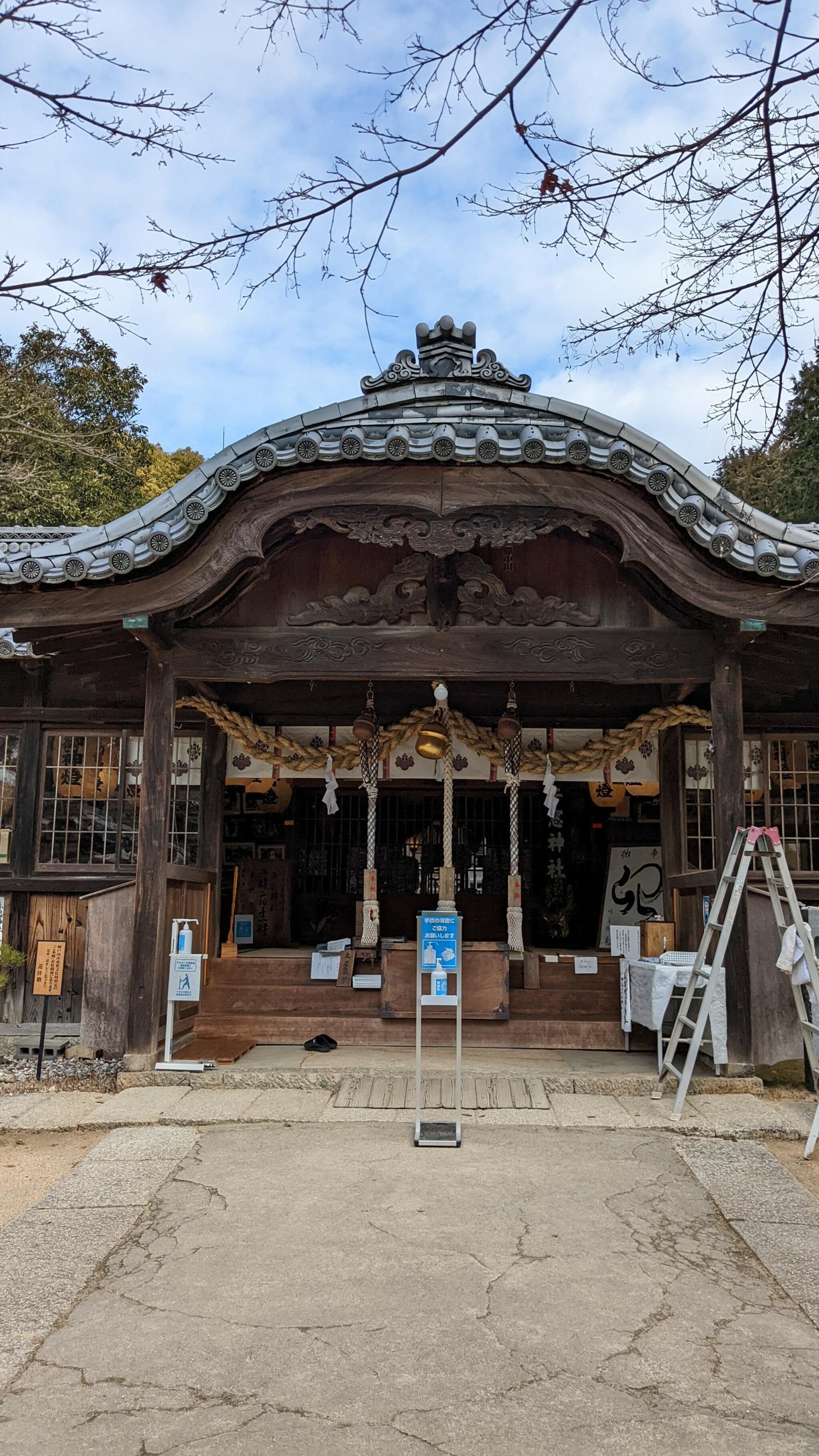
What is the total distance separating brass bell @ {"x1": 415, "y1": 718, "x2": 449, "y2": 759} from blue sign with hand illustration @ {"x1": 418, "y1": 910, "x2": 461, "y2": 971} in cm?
366

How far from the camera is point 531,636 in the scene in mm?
7945

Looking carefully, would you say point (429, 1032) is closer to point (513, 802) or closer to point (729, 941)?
point (513, 802)

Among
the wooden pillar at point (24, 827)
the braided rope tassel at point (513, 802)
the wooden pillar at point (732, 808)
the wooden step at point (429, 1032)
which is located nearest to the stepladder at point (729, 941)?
the wooden pillar at point (732, 808)

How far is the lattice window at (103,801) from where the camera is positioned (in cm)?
1001

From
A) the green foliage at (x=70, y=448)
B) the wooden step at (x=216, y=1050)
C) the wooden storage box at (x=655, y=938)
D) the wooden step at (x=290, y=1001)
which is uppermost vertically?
the green foliage at (x=70, y=448)

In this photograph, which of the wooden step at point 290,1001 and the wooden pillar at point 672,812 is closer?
the wooden step at point 290,1001

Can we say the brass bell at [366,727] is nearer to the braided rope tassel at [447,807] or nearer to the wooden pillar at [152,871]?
the braided rope tassel at [447,807]

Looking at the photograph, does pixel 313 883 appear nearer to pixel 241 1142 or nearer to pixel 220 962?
pixel 220 962

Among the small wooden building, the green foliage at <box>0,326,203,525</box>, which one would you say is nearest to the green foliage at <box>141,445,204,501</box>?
the green foliage at <box>0,326,203,525</box>

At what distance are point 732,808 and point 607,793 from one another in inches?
141

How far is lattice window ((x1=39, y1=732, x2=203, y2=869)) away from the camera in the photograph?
10008 mm

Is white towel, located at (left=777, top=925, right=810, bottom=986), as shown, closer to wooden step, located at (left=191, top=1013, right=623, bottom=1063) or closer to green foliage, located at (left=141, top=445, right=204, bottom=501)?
wooden step, located at (left=191, top=1013, right=623, bottom=1063)

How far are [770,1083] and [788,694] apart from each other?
380 centimetres

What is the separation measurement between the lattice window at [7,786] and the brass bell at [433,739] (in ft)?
13.6
